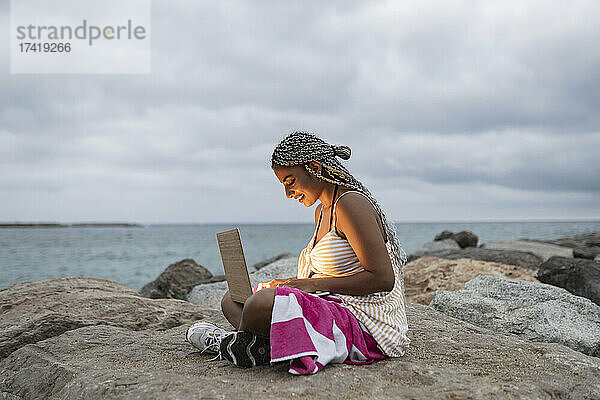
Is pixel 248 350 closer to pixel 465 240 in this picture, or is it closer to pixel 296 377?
pixel 296 377

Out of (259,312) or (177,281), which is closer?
(259,312)

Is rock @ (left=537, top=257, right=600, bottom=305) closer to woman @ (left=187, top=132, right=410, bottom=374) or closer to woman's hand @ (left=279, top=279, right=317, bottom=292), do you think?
woman @ (left=187, top=132, right=410, bottom=374)

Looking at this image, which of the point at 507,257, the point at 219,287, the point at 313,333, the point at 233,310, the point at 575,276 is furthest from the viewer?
the point at 507,257

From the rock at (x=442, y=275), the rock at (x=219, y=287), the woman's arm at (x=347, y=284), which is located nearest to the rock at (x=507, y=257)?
the rock at (x=442, y=275)

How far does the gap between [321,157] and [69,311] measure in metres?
3.34

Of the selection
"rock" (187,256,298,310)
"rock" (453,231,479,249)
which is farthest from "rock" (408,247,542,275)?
"rock" (453,231,479,249)

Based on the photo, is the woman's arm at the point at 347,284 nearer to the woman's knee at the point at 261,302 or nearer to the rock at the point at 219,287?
the woman's knee at the point at 261,302

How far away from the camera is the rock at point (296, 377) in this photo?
3.08m

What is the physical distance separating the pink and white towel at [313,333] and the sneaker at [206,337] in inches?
30.8

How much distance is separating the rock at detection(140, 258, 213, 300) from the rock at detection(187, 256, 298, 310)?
542 mm

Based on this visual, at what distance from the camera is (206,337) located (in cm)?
405

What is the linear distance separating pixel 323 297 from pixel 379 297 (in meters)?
0.41

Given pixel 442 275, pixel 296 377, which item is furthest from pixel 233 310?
pixel 442 275

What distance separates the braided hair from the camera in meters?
3.75
